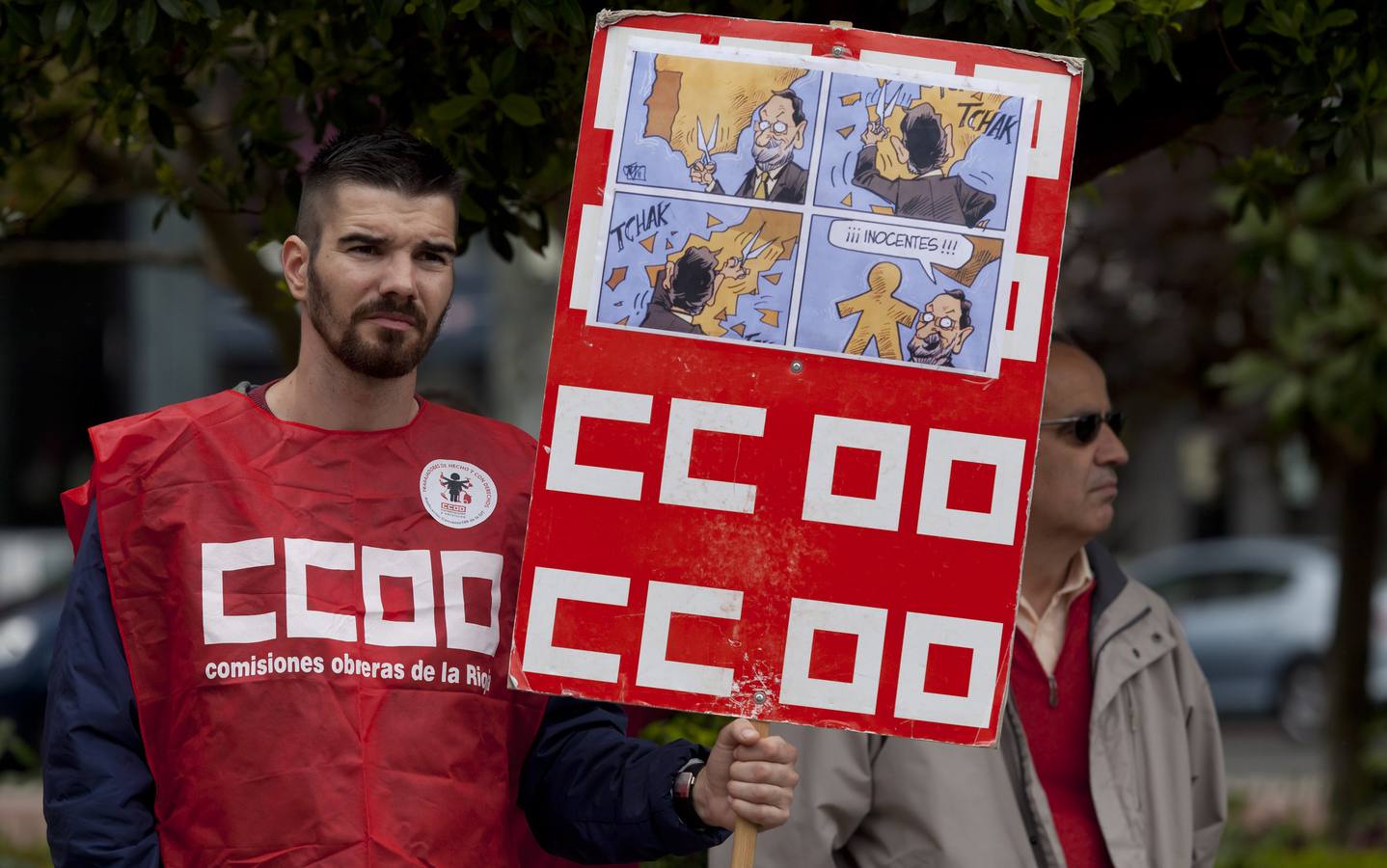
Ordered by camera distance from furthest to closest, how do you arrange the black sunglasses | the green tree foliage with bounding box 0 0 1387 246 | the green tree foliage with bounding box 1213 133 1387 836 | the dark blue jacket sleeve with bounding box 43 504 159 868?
1. the green tree foliage with bounding box 1213 133 1387 836
2. the black sunglasses
3. the green tree foliage with bounding box 0 0 1387 246
4. the dark blue jacket sleeve with bounding box 43 504 159 868

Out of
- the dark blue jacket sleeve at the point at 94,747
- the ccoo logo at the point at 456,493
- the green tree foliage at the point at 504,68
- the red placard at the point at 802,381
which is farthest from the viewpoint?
the green tree foliage at the point at 504,68

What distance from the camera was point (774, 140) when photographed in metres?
2.70

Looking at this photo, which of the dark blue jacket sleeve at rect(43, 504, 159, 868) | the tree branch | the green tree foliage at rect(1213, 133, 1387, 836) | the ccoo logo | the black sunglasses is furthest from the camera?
the green tree foliage at rect(1213, 133, 1387, 836)

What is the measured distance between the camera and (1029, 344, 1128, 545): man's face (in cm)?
362

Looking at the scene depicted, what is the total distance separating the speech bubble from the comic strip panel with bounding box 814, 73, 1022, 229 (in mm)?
23

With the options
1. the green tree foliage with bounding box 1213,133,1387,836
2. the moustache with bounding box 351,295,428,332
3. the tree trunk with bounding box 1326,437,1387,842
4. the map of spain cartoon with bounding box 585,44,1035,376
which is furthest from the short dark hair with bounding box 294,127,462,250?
the tree trunk with bounding box 1326,437,1387,842

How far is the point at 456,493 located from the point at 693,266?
53 centimetres

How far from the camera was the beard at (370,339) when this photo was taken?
268 cm

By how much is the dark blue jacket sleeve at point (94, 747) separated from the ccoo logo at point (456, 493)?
0.51 meters

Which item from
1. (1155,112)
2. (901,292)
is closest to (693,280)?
(901,292)

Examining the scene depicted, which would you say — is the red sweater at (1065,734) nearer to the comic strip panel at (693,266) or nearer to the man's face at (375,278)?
the comic strip panel at (693,266)

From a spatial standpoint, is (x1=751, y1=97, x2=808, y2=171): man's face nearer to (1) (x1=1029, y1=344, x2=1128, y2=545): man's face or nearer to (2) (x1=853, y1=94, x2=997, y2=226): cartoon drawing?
(2) (x1=853, y1=94, x2=997, y2=226): cartoon drawing

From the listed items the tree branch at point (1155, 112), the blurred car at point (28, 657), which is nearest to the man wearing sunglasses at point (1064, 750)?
the tree branch at point (1155, 112)

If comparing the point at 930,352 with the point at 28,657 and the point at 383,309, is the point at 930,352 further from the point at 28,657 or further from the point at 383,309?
the point at 28,657
